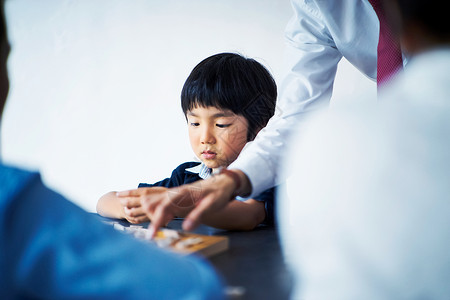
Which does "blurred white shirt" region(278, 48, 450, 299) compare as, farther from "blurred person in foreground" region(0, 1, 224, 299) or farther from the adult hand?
the adult hand

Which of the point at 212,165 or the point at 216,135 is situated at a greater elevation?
the point at 216,135

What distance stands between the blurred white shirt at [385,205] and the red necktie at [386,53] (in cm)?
70

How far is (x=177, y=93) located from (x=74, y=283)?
288 centimetres

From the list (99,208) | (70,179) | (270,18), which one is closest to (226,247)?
(99,208)

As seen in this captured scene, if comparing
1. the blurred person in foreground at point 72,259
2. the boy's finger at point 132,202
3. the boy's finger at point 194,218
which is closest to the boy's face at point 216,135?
the boy's finger at point 132,202

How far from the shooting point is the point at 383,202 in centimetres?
43

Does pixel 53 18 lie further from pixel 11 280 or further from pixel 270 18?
pixel 11 280

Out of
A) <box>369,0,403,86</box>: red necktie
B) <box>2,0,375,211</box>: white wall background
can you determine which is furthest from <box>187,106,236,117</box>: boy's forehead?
<box>2,0,375,211</box>: white wall background

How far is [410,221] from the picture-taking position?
423mm

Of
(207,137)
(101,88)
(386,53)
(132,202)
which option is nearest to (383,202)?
(132,202)

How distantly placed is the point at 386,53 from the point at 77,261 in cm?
99

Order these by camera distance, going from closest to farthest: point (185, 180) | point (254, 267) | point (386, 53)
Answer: point (254, 267)
point (386, 53)
point (185, 180)

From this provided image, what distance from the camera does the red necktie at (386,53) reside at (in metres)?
1.10

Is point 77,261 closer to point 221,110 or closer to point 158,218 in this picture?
point 158,218
